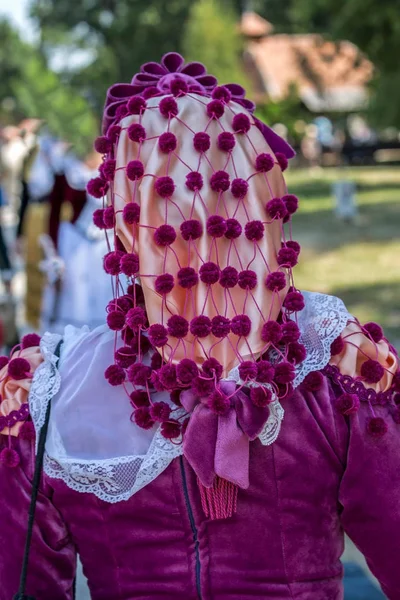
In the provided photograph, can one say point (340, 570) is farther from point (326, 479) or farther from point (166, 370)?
point (166, 370)

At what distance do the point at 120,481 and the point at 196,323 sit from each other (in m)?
0.31

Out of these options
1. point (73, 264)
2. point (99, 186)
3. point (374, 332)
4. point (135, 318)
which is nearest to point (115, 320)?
point (135, 318)

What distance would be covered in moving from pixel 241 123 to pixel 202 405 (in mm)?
489

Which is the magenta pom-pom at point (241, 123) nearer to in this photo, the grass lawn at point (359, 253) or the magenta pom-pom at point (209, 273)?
the magenta pom-pom at point (209, 273)

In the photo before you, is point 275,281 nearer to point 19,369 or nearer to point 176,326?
point 176,326

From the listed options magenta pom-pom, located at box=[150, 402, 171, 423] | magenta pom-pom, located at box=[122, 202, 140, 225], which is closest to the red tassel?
magenta pom-pom, located at box=[150, 402, 171, 423]

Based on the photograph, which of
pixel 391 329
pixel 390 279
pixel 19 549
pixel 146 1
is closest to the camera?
pixel 19 549

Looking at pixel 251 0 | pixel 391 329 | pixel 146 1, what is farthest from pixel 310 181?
pixel 251 0

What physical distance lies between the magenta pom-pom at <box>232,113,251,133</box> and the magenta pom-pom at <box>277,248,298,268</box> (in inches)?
8.7

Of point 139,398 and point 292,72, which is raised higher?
point 292,72

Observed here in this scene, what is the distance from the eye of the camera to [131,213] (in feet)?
4.56

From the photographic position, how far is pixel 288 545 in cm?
145

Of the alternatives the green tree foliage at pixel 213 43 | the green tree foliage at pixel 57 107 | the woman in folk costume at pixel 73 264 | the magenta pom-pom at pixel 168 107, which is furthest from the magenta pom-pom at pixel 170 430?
the green tree foliage at pixel 213 43

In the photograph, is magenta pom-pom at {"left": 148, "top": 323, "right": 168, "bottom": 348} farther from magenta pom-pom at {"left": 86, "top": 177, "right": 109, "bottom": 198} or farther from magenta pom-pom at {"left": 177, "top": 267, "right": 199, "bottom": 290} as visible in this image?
magenta pom-pom at {"left": 86, "top": 177, "right": 109, "bottom": 198}
